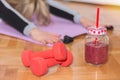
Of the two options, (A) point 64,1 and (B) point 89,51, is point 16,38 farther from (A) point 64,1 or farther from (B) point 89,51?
(A) point 64,1

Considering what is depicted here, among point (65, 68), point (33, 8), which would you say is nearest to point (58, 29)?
point (33, 8)

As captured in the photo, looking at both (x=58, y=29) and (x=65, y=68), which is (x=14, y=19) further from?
(x=65, y=68)

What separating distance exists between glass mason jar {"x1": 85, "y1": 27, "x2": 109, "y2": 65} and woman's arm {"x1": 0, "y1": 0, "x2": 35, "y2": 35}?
0.35 m

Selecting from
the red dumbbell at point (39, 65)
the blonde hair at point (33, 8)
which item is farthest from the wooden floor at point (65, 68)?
the blonde hair at point (33, 8)

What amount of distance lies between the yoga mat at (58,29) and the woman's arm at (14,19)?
0.03 meters

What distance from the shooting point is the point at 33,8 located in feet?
4.16

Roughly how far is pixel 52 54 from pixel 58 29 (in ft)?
1.41

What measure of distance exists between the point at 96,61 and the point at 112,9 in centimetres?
101

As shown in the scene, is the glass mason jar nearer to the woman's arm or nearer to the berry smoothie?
the berry smoothie

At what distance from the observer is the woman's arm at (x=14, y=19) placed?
3.67 ft

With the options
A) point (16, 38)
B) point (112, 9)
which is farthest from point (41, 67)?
point (112, 9)

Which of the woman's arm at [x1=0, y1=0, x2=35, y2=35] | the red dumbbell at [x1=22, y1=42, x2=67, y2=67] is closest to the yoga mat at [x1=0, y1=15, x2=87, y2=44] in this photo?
the woman's arm at [x1=0, y1=0, x2=35, y2=35]

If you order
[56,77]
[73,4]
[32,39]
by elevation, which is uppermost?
[73,4]

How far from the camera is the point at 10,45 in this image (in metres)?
1.03
